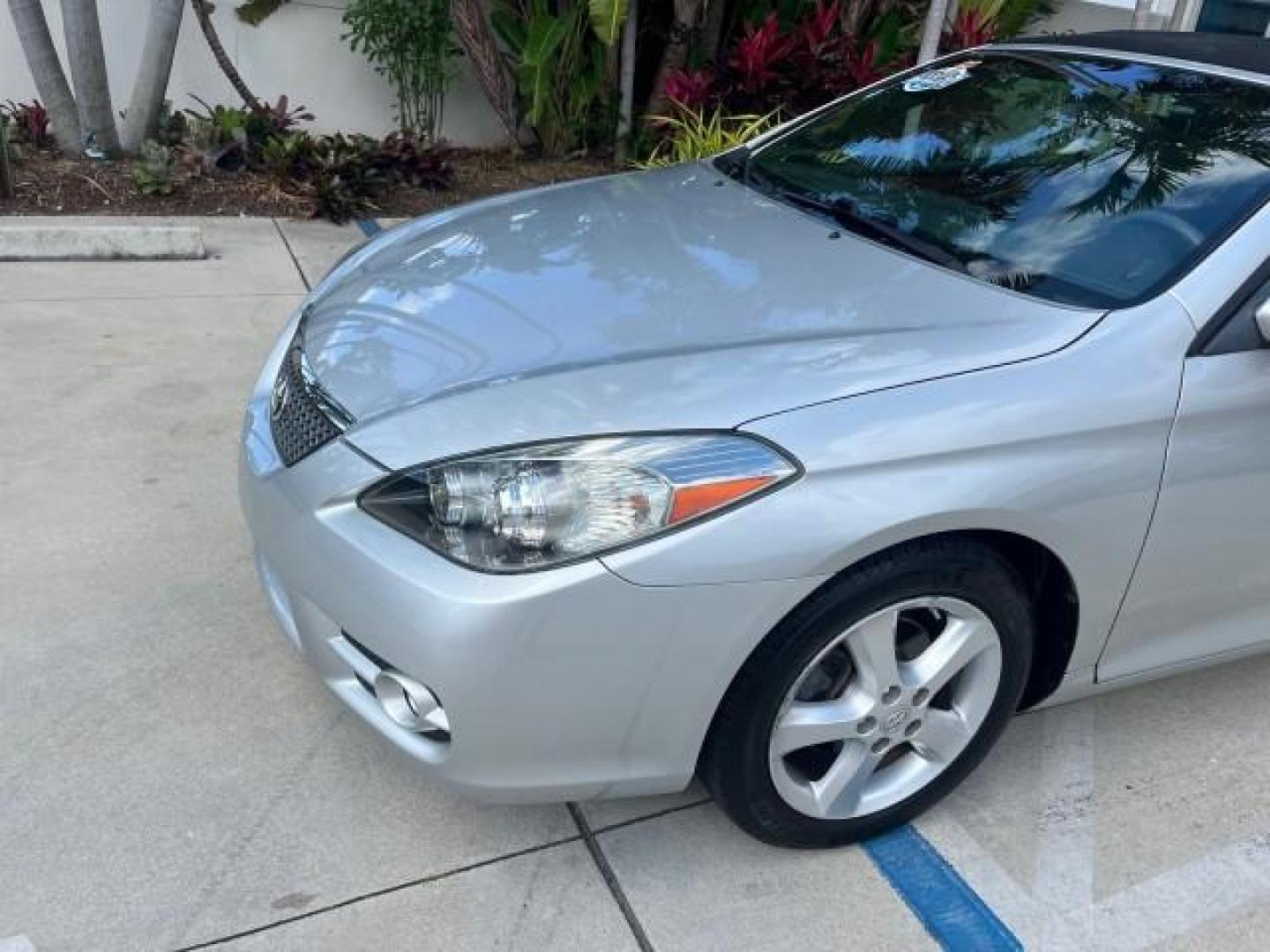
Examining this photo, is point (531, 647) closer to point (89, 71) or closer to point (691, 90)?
point (89, 71)

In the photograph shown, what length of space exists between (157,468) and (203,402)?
21.1 inches

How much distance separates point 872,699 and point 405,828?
1025 millimetres

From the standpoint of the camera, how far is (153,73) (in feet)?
21.8

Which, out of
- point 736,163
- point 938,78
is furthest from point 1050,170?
point 736,163

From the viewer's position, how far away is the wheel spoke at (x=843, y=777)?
238 centimetres

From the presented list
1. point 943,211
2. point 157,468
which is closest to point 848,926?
point 943,211

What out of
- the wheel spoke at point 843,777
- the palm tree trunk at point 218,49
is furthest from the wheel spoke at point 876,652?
the palm tree trunk at point 218,49

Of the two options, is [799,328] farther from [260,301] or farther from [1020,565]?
[260,301]

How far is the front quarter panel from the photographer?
2.01 metres

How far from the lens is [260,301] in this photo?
5.31m

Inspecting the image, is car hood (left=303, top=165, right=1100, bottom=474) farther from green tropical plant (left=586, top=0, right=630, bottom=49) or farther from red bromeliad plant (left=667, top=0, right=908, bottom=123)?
red bromeliad plant (left=667, top=0, right=908, bottom=123)

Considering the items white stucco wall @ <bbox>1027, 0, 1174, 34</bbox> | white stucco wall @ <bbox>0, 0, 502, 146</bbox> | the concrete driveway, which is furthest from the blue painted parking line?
white stucco wall @ <bbox>1027, 0, 1174, 34</bbox>

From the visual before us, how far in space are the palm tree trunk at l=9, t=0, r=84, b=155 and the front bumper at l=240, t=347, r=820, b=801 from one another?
17.2 feet

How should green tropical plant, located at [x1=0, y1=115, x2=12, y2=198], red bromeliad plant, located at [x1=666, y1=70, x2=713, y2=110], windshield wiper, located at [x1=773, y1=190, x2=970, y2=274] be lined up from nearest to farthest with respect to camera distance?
windshield wiper, located at [x1=773, y1=190, x2=970, y2=274], green tropical plant, located at [x1=0, y1=115, x2=12, y2=198], red bromeliad plant, located at [x1=666, y1=70, x2=713, y2=110]
